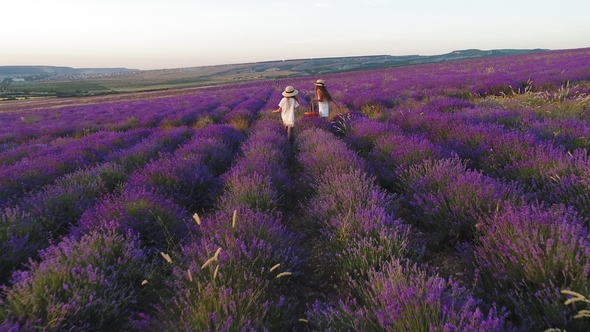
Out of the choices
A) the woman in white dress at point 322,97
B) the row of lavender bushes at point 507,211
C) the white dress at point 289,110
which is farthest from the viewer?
the woman in white dress at point 322,97

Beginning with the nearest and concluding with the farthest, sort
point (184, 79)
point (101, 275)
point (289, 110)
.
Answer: point (101, 275) → point (289, 110) → point (184, 79)

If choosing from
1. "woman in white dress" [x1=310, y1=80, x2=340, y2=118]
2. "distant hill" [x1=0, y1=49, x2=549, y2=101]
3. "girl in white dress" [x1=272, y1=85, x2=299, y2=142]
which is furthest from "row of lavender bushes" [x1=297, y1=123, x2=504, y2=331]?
"distant hill" [x1=0, y1=49, x2=549, y2=101]

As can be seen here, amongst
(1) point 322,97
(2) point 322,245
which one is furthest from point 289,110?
(2) point 322,245

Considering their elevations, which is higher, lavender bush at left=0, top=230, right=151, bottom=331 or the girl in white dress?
the girl in white dress


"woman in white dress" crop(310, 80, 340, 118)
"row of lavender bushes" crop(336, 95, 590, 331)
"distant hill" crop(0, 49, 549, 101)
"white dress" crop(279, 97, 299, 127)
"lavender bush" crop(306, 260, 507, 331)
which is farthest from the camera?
"distant hill" crop(0, 49, 549, 101)

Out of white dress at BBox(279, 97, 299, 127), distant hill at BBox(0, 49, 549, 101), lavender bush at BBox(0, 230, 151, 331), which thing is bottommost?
lavender bush at BBox(0, 230, 151, 331)

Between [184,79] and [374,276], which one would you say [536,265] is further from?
[184,79]

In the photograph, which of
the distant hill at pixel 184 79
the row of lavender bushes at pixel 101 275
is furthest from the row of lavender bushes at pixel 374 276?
the distant hill at pixel 184 79

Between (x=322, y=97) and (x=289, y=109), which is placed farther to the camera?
(x=322, y=97)

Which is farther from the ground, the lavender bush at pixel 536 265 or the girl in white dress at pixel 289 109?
the girl in white dress at pixel 289 109

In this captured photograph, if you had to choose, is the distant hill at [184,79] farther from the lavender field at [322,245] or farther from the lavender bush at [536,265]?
the lavender bush at [536,265]

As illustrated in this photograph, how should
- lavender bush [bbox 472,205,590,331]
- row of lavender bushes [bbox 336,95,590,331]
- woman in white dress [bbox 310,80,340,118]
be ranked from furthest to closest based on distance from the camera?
woman in white dress [bbox 310,80,340,118], row of lavender bushes [bbox 336,95,590,331], lavender bush [bbox 472,205,590,331]

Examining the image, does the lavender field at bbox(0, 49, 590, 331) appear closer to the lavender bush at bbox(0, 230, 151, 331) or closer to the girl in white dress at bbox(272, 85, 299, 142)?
the lavender bush at bbox(0, 230, 151, 331)

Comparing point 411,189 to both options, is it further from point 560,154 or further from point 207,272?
point 207,272
